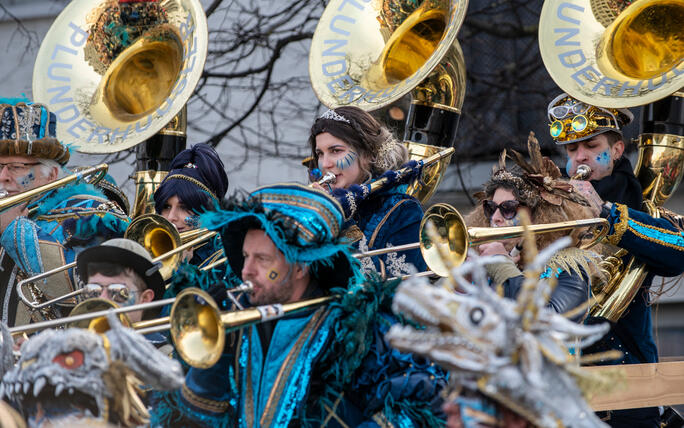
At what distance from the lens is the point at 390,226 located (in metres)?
4.33

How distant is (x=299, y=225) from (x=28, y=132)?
7.36ft

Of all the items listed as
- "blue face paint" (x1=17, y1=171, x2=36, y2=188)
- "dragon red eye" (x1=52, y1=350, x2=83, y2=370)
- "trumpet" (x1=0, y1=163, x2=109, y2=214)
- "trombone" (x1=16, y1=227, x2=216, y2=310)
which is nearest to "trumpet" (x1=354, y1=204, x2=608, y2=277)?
"trombone" (x1=16, y1=227, x2=216, y2=310)

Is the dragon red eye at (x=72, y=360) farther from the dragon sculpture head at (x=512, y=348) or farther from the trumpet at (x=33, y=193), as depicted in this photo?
the trumpet at (x=33, y=193)

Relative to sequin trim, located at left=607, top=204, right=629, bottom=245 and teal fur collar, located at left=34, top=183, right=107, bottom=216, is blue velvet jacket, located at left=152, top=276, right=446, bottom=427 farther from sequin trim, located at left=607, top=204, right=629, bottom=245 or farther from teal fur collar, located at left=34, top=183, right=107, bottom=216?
teal fur collar, located at left=34, top=183, right=107, bottom=216

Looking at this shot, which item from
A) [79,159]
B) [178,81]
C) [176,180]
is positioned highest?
[178,81]

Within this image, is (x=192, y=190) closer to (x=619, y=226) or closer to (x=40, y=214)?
(x=40, y=214)

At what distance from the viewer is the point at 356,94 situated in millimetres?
5367

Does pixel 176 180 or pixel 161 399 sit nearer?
pixel 161 399

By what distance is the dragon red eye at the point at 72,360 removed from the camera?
252 centimetres

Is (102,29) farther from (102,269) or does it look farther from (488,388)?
(488,388)

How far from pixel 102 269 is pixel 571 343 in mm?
2089

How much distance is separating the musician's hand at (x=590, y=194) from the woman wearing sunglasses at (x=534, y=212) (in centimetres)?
5

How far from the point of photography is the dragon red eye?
8.26 ft

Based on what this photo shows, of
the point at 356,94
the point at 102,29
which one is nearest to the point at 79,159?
the point at 102,29
